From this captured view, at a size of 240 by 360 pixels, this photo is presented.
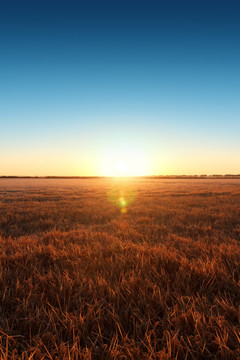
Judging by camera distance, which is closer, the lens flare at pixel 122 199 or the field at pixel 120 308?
the field at pixel 120 308

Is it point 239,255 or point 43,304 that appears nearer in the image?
point 43,304

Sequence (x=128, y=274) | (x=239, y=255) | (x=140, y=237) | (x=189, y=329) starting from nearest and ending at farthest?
(x=189, y=329) → (x=128, y=274) → (x=239, y=255) → (x=140, y=237)

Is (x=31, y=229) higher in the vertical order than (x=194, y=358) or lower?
lower

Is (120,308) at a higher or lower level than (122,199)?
higher

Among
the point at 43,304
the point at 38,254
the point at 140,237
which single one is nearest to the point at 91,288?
the point at 43,304

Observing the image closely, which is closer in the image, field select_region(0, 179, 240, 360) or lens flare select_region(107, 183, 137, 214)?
field select_region(0, 179, 240, 360)

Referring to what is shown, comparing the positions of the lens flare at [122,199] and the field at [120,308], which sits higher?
the field at [120,308]

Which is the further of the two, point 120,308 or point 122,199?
point 122,199

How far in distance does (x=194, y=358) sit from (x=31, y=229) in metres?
5.19

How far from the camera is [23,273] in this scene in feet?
7.62

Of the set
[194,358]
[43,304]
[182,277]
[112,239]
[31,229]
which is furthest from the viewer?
[31,229]

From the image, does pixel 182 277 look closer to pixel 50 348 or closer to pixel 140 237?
pixel 50 348

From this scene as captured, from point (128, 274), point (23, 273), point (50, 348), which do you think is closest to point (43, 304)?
point (50, 348)

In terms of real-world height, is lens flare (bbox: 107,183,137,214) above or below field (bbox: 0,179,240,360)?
below
